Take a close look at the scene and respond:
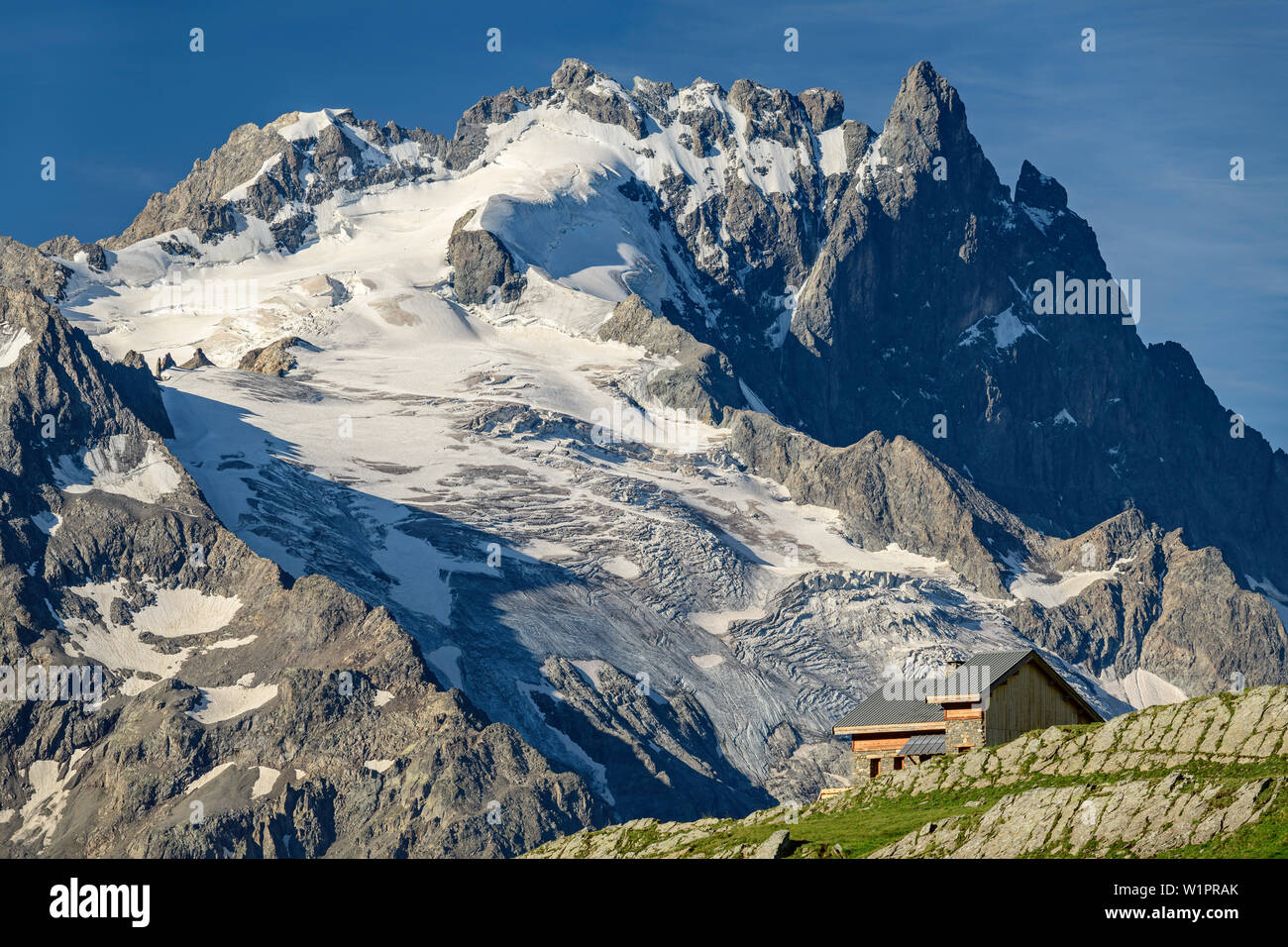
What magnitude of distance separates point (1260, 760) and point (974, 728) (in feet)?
83.9

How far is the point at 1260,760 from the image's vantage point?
63094 millimetres

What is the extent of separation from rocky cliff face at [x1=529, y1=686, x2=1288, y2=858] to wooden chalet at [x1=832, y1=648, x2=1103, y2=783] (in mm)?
6454

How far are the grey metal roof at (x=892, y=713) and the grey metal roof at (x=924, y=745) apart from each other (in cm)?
75

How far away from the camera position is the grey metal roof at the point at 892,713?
92938 millimetres

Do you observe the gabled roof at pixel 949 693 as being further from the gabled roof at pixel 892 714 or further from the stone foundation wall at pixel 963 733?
the stone foundation wall at pixel 963 733

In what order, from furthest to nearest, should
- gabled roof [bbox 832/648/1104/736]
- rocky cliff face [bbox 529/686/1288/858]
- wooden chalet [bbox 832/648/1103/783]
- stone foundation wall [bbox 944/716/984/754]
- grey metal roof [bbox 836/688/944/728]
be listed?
grey metal roof [bbox 836/688/944/728]
gabled roof [bbox 832/648/1104/736]
wooden chalet [bbox 832/648/1103/783]
stone foundation wall [bbox 944/716/984/754]
rocky cliff face [bbox 529/686/1288/858]

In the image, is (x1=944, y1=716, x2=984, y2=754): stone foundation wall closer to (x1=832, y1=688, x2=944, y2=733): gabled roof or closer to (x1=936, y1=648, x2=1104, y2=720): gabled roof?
(x1=936, y1=648, x2=1104, y2=720): gabled roof

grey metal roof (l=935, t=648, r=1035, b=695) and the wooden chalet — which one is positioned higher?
grey metal roof (l=935, t=648, r=1035, b=695)

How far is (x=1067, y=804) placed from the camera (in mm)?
59688

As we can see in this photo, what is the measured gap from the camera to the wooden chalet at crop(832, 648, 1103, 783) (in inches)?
3479

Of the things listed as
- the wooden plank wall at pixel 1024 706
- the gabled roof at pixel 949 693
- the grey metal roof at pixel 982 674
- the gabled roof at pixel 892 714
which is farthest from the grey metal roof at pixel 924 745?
the wooden plank wall at pixel 1024 706

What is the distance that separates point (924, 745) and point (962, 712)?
4.00 meters

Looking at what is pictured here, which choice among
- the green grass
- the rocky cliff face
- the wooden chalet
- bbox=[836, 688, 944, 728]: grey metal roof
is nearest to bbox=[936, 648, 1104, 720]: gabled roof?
the wooden chalet
